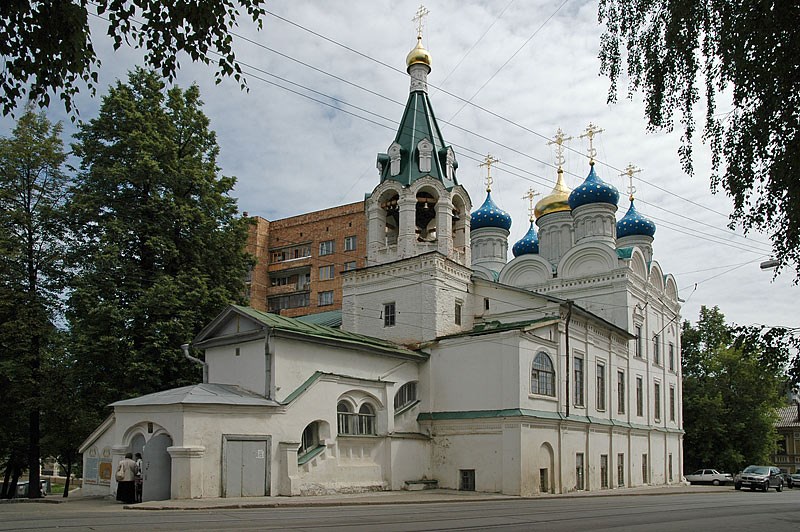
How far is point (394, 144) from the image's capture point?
2975 centimetres

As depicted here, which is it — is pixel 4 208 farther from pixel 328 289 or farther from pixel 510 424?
pixel 328 289

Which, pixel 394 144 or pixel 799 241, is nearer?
pixel 799 241

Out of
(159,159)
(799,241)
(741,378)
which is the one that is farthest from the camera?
(741,378)

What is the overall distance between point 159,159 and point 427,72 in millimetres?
11929

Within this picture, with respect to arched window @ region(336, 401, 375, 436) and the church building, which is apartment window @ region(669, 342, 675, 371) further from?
arched window @ region(336, 401, 375, 436)

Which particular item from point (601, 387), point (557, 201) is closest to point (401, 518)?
point (601, 387)

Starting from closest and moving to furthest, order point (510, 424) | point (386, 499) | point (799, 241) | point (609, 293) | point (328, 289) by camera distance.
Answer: point (799, 241)
point (386, 499)
point (510, 424)
point (609, 293)
point (328, 289)

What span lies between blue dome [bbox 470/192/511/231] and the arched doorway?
31055mm

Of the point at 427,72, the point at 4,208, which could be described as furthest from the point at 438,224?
the point at 4,208

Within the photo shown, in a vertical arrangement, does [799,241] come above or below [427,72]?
below

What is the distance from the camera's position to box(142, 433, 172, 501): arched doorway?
60.7 feet

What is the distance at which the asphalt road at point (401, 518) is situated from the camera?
12133 millimetres

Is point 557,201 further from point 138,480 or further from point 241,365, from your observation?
point 138,480

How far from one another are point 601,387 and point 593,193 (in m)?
11.8
